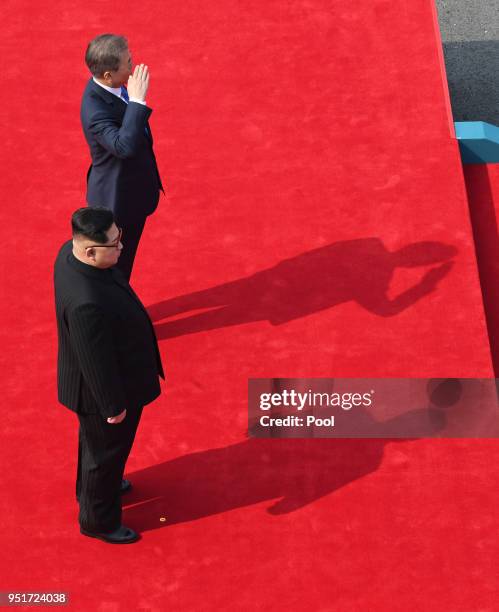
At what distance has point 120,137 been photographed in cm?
375

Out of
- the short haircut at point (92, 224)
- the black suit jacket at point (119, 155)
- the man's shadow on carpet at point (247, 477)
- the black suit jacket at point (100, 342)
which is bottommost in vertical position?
the man's shadow on carpet at point (247, 477)

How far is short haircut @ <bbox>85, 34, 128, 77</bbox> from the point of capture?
145 inches

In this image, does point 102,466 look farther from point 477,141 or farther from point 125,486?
point 477,141

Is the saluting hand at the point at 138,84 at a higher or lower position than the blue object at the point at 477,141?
higher

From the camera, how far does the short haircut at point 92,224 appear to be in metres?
3.01

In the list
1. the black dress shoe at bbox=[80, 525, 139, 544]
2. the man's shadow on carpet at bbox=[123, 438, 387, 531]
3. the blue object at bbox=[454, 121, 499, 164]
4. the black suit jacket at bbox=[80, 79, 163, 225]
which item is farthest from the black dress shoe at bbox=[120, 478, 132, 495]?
the blue object at bbox=[454, 121, 499, 164]

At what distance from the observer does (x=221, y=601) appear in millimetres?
3445

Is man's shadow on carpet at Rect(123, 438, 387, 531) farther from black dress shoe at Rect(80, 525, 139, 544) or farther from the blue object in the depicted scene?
the blue object

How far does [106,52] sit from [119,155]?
0.41 m

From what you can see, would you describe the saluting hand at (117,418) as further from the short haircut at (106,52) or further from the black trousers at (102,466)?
the short haircut at (106,52)

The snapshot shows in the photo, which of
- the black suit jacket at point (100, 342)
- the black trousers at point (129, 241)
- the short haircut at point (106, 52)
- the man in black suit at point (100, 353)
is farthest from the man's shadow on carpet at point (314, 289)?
the short haircut at point (106, 52)

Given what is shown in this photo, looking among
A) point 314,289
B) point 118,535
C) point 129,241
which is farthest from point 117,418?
point 314,289

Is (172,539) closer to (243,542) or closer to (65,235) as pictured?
(243,542)

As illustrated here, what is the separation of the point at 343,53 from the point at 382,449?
2.95 metres
